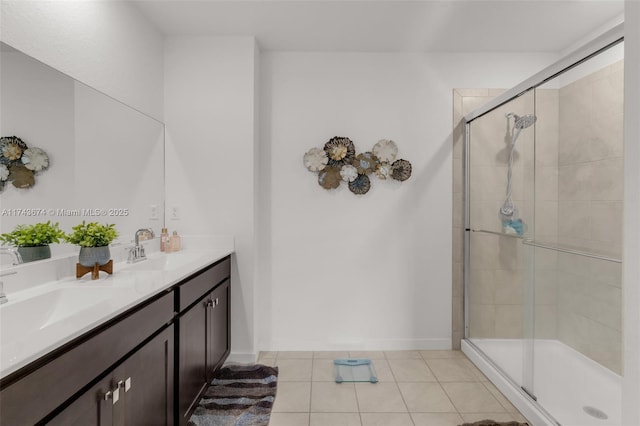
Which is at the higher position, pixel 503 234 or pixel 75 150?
pixel 75 150

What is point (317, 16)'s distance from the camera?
8.21 feet

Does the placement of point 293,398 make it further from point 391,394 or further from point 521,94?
point 521,94

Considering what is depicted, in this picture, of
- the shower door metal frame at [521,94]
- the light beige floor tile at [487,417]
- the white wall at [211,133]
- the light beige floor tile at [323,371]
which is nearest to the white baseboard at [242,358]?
the white wall at [211,133]

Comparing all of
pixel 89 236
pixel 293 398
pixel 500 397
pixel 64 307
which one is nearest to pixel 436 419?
pixel 500 397

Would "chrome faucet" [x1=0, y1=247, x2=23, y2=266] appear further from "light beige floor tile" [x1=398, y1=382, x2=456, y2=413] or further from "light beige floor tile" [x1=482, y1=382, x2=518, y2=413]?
"light beige floor tile" [x1=482, y1=382, x2=518, y2=413]

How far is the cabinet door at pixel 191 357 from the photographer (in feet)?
5.90

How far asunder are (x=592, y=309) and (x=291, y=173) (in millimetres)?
2245

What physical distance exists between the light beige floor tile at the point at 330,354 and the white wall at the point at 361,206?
6 cm

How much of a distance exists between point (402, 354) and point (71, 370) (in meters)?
2.54

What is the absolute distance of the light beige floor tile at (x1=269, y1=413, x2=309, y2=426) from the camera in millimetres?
2035

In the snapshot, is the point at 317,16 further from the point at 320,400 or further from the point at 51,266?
the point at 320,400

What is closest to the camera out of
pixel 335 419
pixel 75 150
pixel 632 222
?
pixel 632 222

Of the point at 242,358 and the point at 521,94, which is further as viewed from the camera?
the point at 242,358

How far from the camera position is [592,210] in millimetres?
1853
